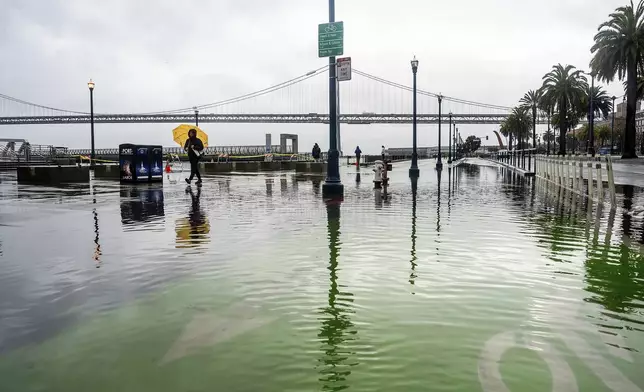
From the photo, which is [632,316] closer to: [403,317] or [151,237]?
[403,317]

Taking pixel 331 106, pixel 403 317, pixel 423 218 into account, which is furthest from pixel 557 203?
pixel 403 317

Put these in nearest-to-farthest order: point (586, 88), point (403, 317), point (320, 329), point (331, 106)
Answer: point (320, 329)
point (403, 317)
point (331, 106)
point (586, 88)

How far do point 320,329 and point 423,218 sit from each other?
6.68m

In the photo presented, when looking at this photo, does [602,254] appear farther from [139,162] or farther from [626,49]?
[626,49]

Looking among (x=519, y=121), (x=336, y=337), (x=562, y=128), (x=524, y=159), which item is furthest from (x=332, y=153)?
(x=519, y=121)

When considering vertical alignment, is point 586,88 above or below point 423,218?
above

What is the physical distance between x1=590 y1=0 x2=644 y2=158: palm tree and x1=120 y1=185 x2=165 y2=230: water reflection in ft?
153

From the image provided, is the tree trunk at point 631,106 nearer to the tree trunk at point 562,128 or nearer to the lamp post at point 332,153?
the tree trunk at point 562,128

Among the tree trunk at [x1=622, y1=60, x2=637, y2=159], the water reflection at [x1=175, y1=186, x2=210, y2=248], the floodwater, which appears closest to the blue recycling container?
the water reflection at [x1=175, y1=186, x2=210, y2=248]

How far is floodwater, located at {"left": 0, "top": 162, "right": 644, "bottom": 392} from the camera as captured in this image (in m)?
3.21

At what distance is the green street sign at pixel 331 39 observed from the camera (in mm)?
15711

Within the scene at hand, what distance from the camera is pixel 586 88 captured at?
253 ft

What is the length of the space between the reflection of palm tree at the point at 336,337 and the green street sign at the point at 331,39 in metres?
11.1

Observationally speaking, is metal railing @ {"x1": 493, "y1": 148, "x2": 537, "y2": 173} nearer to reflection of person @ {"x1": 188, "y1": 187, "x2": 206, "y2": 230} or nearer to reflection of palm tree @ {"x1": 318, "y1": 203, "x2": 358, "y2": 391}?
reflection of person @ {"x1": 188, "y1": 187, "x2": 206, "y2": 230}
